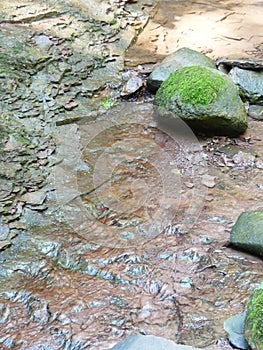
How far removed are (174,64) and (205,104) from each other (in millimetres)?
1095

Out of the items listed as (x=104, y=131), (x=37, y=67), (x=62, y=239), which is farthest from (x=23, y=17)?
(x=62, y=239)

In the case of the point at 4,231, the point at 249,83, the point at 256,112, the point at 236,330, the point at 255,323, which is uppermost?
the point at 255,323

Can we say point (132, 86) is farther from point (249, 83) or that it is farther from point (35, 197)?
point (35, 197)

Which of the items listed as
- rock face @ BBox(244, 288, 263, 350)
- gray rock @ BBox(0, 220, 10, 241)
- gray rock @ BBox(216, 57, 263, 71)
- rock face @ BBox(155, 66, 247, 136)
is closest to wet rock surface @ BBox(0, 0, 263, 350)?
gray rock @ BBox(0, 220, 10, 241)

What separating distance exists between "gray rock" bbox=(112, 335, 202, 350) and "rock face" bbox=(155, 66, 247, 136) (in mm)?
2597

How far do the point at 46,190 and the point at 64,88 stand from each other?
1675 millimetres

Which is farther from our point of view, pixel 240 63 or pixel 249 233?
pixel 240 63

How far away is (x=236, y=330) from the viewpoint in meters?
2.60

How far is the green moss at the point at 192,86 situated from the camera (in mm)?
4641

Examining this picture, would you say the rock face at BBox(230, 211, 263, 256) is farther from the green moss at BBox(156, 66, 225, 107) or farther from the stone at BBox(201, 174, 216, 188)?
the green moss at BBox(156, 66, 225, 107)

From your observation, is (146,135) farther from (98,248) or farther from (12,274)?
(12,274)

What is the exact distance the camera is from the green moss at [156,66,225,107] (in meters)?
4.64

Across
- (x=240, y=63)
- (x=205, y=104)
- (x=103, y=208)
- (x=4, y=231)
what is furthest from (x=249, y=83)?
(x=4, y=231)

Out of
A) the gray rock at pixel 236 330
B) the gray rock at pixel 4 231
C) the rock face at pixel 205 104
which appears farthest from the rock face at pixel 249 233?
the gray rock at pixel 4 231
